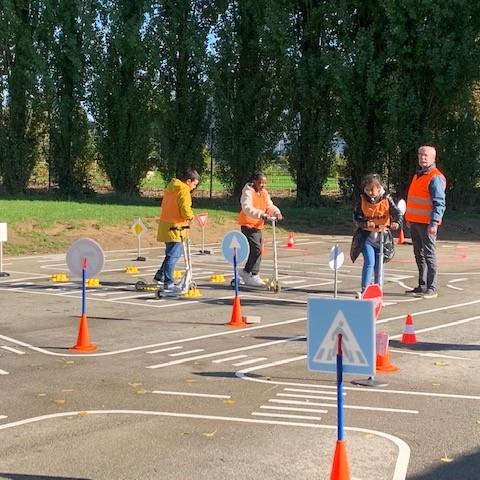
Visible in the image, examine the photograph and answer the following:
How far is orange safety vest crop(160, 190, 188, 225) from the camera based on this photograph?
1398cm

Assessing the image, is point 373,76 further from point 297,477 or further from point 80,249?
point 297,477

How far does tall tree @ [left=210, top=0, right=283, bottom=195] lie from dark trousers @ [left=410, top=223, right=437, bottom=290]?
21237mm

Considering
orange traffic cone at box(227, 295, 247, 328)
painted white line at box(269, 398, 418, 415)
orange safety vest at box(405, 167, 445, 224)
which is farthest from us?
orange safety vest at box(405, 167, 445, 224)

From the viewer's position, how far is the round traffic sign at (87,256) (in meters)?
10.6

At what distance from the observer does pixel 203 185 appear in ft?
125

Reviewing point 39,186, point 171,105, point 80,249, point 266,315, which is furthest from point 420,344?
point 39,186

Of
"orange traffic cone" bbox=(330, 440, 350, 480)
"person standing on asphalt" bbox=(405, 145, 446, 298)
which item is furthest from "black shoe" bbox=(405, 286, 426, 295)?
"orange traffic cone" bbox=(330, 440, 350, 480)

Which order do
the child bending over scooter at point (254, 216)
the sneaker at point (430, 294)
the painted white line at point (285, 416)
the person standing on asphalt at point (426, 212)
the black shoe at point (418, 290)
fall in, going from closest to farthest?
1. the painted white line at point (285, 416)
2. the person standing on asphalt at point (426, 212)
3. the sneaker at point (430, 294)
4. the black shoe at point (418, 290)
5. the child bending over scooter at point (254, 216)

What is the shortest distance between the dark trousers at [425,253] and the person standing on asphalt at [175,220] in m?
3.53

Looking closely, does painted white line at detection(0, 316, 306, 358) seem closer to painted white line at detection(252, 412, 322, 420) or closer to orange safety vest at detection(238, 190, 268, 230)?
painted white line at detection(252, 412, 322, 420)

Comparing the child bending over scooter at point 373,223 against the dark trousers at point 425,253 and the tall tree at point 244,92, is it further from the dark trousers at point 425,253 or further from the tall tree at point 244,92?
the tall tree at point 244,92

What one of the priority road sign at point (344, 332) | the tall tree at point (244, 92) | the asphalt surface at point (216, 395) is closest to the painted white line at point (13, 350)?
the asphalt surface at point (216, 395)

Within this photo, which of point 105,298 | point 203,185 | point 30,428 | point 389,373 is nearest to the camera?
point 30,428

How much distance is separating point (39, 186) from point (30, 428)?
107 ft
